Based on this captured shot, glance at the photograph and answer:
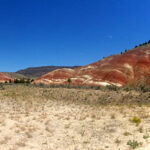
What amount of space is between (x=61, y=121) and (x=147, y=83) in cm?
3169

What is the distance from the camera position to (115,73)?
42.5m

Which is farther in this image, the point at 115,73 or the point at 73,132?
the point at 115,73

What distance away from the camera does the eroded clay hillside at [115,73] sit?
4103 cm

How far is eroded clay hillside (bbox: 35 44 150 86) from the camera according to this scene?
4103 cm

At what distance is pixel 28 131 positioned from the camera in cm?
884

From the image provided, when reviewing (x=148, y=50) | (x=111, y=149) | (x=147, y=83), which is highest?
(x=148, y=50)

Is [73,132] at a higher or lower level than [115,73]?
lower

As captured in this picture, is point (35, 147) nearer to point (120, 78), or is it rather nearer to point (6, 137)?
point (6, 137)

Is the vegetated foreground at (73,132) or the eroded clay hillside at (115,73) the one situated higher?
the eroded clay hillside at (115,73)

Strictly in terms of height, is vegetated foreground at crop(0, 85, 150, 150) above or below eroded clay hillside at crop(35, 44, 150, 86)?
below

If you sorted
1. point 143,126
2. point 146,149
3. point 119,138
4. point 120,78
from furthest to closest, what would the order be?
point 120,78, point 143,126, point 119,138, point 146,149

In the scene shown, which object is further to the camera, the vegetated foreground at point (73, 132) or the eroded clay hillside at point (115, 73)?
the eroded clay hillside at point (115, 73)

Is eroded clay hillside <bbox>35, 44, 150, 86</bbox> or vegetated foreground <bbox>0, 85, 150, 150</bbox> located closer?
vegetated foreground <bbox>0, 85, 150, 150</bbox>

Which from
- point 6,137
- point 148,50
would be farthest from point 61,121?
point 148,50
